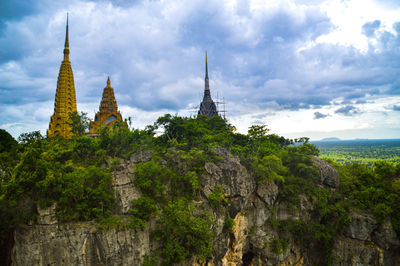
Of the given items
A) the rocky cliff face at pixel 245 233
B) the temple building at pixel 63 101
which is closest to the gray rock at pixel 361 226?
the rocky cliff face at pixel 245 233

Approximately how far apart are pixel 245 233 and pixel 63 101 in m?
30.4

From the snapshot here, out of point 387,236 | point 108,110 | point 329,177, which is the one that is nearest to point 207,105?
point 108,110

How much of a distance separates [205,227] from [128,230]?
547 centimetres

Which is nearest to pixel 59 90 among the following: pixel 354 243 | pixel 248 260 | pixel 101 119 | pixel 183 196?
pixel 101 119

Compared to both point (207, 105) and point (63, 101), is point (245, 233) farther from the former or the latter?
point (63, 101)

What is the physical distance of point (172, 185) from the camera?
1995 cm

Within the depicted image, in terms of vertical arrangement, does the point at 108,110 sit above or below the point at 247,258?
above

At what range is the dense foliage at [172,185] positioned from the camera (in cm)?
1538

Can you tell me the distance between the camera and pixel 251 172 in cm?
2286

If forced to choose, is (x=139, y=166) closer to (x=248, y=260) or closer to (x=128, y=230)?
(x=128, y=230)

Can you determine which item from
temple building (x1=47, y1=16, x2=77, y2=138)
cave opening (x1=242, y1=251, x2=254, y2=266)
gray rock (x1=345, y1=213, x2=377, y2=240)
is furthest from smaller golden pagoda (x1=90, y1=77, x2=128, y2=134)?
gray rock (x1=345, y1=213, x2=377, y2=240)

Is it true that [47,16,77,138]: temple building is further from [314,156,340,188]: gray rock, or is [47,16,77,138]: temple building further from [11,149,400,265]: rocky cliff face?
[314,156,340,188]: gray rock

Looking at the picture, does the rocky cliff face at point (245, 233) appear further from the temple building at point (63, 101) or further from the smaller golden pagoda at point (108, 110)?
the temple building at point (63, 101)

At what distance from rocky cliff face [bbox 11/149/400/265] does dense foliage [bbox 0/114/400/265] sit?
1.79ft
